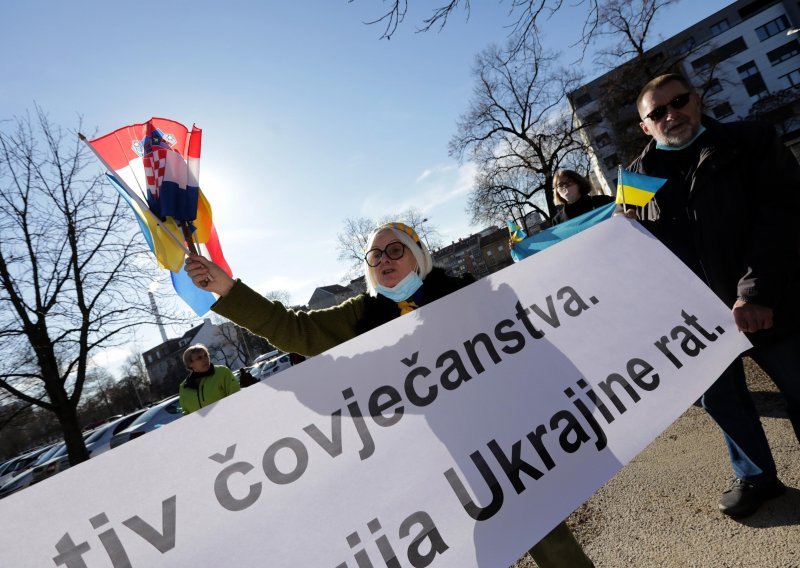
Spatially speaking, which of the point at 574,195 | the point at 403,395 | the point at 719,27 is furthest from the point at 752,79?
the point at 403,395

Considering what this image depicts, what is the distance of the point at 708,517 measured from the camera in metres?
2.10

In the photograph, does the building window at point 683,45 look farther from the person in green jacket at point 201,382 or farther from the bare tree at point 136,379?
the bare tree at point 136,379

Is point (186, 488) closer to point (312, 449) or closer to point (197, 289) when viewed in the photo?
point (312, 449)

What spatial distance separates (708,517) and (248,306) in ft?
8.41

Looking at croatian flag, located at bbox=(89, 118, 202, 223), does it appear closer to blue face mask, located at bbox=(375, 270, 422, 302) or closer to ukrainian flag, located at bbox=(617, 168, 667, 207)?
blue face mask, located at bbox=(375, 270, 422, 302)

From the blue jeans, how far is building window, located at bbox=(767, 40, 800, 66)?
196ft

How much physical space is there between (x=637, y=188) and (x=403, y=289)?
1420mm

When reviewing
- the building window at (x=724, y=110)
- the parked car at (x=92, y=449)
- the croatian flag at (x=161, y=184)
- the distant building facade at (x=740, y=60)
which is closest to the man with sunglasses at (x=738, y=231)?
the croatian flag at (x=161, y=184)

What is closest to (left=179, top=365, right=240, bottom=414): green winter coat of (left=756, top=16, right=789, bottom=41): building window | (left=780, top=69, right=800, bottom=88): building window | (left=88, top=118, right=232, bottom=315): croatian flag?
(left=88, top=118, right=232, bottom=315): croatian flag

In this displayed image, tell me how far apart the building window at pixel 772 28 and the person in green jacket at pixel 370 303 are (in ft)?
206

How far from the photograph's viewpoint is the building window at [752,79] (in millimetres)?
43281

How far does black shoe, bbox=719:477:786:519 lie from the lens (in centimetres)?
203

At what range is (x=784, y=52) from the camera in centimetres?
4228

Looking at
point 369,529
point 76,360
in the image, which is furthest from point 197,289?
point 76,360
